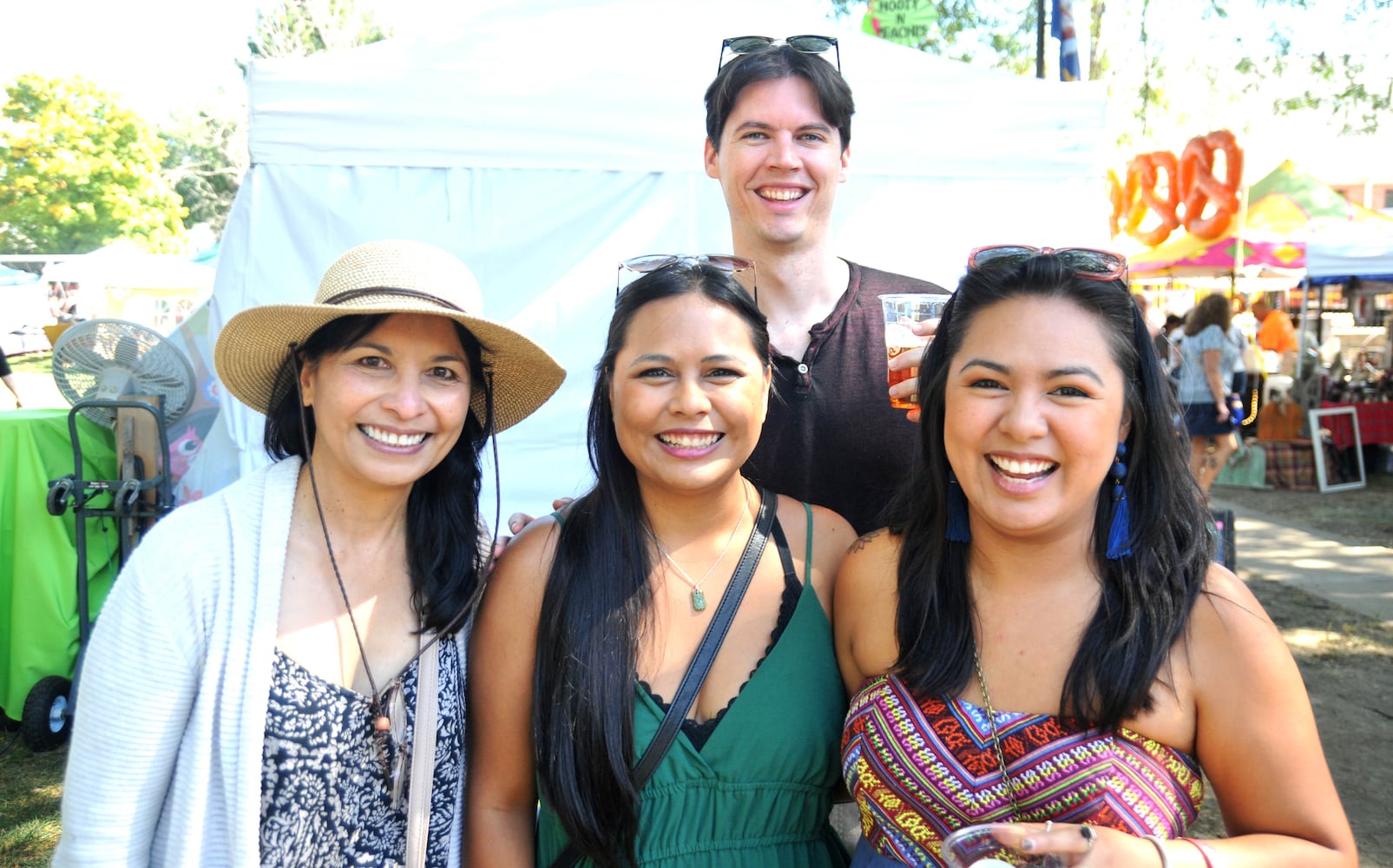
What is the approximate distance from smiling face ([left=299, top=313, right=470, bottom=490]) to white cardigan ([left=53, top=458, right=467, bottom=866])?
0.98ft

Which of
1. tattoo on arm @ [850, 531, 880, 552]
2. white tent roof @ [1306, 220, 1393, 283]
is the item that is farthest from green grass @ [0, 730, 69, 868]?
white tent roof @ [1306, 220, 1393, 283]

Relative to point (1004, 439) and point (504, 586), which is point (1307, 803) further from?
point (504, 586)

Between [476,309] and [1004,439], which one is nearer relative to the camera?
[1004,439]

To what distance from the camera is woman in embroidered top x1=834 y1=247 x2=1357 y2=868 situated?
1592 millimetres

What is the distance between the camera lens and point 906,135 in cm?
527

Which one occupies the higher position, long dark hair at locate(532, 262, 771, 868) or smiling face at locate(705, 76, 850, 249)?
smiling face at locate(705, 76, 850, 249)

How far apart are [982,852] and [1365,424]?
12800 millimetres

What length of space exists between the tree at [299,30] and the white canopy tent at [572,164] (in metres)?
28.1

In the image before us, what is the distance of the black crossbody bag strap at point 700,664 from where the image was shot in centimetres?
185

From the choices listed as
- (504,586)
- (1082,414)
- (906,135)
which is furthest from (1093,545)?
(906,135)

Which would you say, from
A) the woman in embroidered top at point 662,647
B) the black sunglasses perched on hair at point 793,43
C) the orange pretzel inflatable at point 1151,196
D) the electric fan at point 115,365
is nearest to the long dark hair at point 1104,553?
the woman in embroidered top at point 662,647

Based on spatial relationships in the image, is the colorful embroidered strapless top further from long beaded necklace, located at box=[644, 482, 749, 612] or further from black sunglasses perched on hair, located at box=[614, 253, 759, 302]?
black sunglasses perched on hair, located at box=[614, 253, 759, 302]

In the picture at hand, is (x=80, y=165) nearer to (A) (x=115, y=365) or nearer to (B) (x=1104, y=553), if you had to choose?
(A) (x=115, y=365)

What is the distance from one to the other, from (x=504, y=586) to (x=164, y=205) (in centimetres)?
4403
